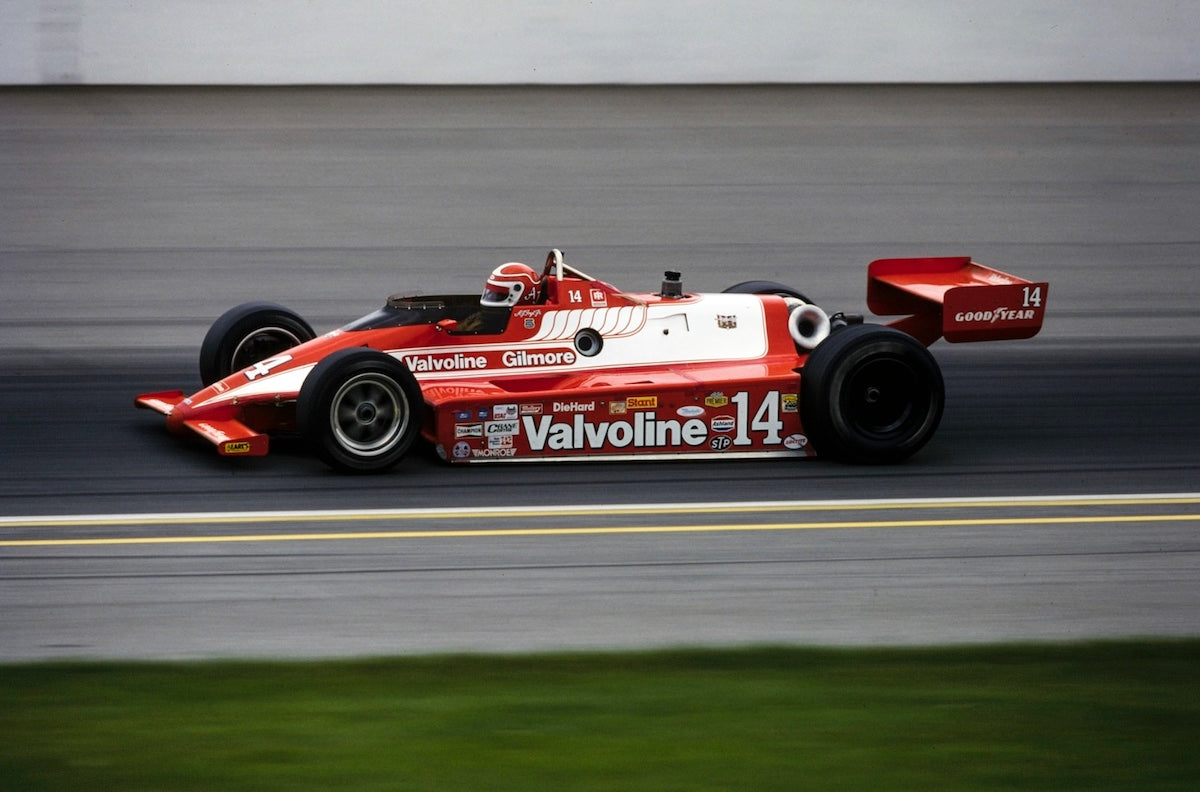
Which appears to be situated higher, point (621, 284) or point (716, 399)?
point (621, 284)

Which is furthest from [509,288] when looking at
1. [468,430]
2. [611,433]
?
[611,433]

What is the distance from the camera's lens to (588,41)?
18.7m

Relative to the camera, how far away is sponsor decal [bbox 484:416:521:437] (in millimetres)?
9922

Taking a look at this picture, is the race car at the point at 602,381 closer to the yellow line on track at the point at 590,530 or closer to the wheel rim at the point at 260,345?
the wheel rim at the point at 260,345

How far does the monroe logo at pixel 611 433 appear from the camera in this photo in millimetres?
10008

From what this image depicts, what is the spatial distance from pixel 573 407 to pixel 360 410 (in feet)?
4.30

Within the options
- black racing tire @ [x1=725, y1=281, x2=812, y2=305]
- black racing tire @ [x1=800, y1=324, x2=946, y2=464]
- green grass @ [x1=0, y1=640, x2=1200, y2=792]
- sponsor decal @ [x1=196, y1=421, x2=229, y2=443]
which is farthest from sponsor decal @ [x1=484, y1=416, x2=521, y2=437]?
green grass @ [x1=0, y1=640, x2=1200, y2=792]

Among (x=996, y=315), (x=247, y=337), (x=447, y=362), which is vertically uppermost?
(x=996, y=315)

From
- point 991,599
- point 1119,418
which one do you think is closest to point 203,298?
point 1119,418

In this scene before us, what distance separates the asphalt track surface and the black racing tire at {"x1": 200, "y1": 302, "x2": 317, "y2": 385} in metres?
0.63

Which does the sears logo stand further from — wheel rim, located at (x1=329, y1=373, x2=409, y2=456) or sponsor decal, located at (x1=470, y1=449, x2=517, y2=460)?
wheel rim, located at (x1=329, y1=373, x2=409, y2=456)

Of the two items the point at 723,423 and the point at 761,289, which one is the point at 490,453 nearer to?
the point at 723,423

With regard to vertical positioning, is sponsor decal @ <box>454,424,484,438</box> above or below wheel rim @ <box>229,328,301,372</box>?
below

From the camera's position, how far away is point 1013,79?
19.6 m
